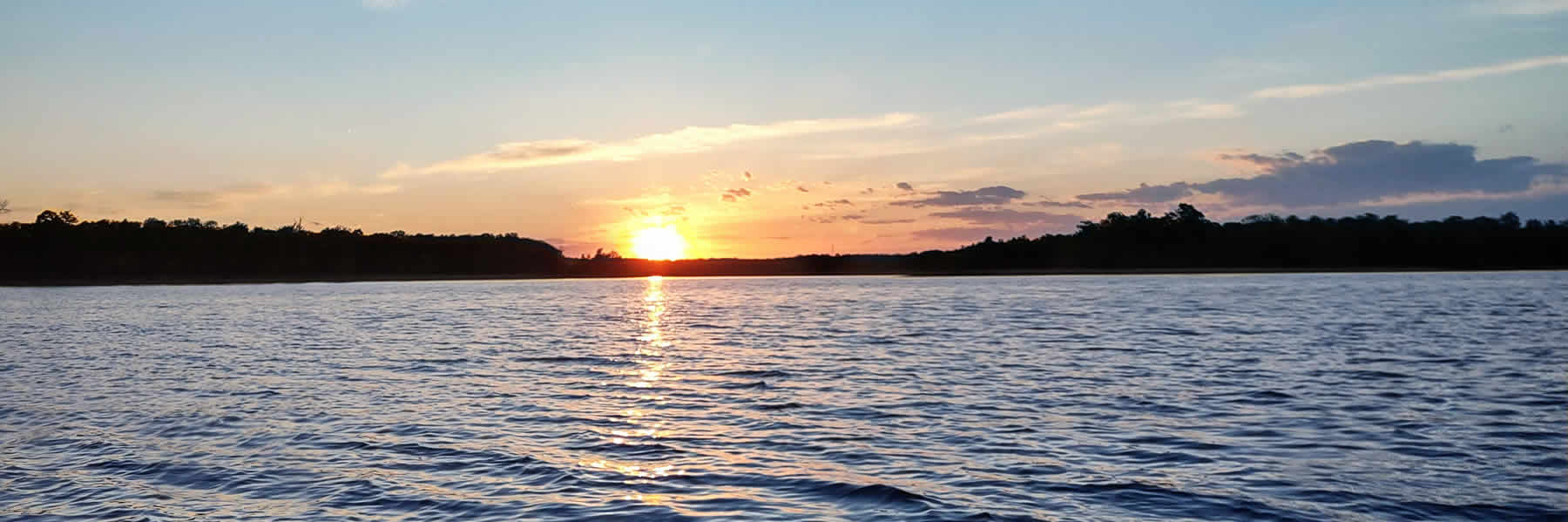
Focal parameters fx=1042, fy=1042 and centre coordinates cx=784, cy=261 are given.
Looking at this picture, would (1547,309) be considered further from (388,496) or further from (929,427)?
(388,496)

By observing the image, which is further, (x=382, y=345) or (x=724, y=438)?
(x=382, y=345)

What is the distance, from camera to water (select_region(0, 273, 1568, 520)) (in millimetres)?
14219

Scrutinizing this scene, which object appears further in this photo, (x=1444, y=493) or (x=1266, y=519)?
(x=1444, y=493)

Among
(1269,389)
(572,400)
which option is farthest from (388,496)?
(1269,389)

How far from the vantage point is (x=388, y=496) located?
48.2 feet

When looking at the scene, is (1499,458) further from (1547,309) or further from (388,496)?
(1547,309)

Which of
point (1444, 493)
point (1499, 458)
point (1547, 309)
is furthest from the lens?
point (1547, 309)

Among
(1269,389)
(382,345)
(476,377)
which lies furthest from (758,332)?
(1269,389)

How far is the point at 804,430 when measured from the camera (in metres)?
20.6

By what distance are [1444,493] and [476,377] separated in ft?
83.1

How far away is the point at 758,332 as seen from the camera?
54844 mm

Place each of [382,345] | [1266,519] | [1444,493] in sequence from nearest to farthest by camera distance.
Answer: [1266,519] → [1444,493] → [382,345]

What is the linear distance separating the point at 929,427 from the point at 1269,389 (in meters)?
10.9

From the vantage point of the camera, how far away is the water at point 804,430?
46.6 ft
